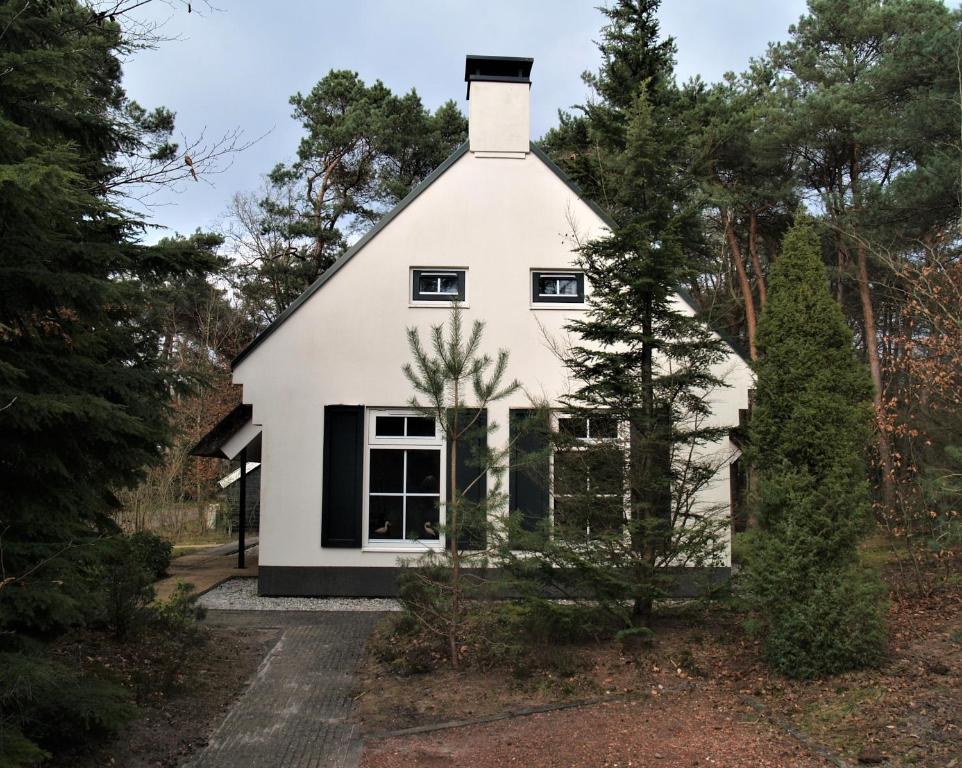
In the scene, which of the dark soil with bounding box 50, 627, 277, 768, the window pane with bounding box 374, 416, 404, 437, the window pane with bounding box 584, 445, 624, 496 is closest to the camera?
the dark soil with bounding box 50, 627, 277, 768

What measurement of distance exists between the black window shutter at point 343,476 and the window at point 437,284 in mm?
1921

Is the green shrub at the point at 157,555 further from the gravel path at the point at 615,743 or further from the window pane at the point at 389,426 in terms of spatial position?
the gravel path at the point at 615,743

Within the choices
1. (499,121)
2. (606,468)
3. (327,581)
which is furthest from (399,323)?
(606,468)

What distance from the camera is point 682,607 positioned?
745cm

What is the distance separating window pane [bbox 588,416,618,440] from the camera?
25.3ft

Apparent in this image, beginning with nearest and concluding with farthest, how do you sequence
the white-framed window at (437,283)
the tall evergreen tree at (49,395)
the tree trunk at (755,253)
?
the tall evergreen tree at (49,395) < the white-framed window at (437,283) < the tree trunk at (755,253)

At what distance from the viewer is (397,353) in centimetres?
1106

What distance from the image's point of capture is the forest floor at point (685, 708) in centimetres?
501

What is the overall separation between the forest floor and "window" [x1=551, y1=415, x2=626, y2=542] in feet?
3.74

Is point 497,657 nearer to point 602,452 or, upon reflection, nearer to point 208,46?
point 602,452

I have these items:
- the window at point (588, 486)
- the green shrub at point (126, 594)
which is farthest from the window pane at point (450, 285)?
the green shrub at point (126, 594)

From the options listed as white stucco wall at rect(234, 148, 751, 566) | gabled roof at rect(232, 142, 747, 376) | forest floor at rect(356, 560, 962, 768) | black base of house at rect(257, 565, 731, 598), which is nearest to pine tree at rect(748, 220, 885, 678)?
forest floor at rect(356, 560, 962, 768)

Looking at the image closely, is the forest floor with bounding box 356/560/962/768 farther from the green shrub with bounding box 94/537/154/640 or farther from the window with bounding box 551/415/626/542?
the green shrub with bounding box 94/537/154/640

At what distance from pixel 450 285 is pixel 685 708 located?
7.02m
